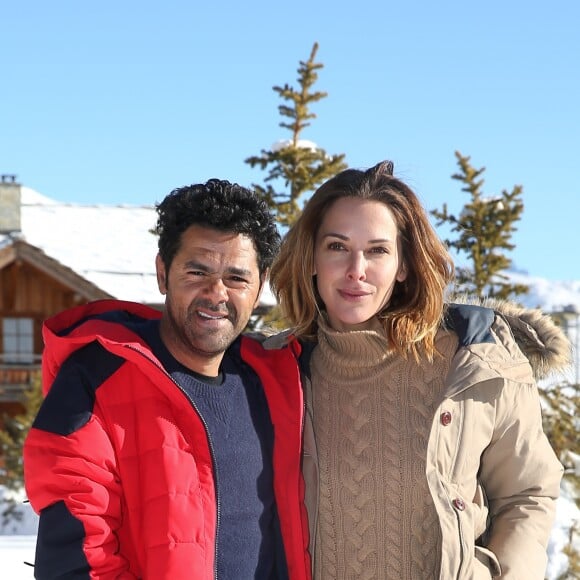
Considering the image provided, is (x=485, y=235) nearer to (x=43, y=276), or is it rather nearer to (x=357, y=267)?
(x=357, y=267)

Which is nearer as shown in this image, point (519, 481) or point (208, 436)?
point (208, 436)

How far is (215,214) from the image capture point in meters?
3.22

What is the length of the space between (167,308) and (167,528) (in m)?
0.73

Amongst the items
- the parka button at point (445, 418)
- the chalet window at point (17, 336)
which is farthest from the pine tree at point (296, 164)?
the chalet window at point (17, 336)

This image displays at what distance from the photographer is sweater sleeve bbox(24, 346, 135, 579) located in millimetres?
2805

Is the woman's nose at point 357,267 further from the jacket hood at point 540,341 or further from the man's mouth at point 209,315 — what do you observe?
the jacket hood at point 540,341

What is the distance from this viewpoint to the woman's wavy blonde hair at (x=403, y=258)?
3496 mm

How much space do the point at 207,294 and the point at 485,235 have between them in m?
6.99

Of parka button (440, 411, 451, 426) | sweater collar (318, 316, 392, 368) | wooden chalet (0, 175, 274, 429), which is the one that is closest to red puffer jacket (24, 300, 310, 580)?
sweater collar (318, 316, 392, 368)

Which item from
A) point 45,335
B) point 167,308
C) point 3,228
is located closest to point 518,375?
point 167,308

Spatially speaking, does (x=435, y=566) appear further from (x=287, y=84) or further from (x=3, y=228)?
(x=3, y=228)

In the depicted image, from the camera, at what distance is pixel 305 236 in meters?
3.60

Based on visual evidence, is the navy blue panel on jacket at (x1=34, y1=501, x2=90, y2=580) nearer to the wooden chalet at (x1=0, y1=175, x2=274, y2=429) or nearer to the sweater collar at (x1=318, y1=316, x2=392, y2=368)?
the sweater collar at (x1=318, y1=316, x2=392, y2=368)

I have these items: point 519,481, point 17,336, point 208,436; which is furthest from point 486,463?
point 17,336
